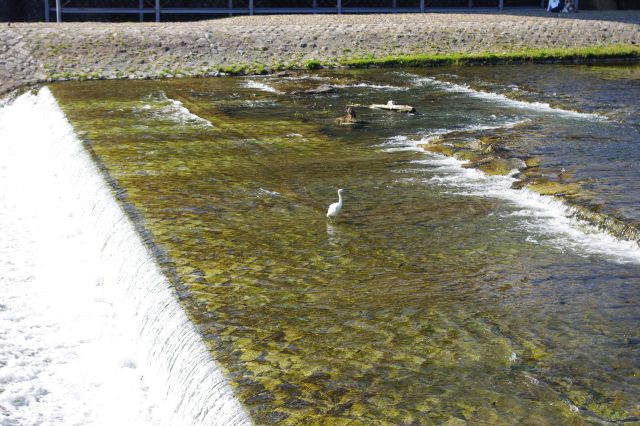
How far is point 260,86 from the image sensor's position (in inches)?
737

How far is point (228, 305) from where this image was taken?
6582 mm

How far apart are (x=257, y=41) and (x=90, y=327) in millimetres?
15103

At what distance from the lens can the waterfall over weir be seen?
5.96 meters

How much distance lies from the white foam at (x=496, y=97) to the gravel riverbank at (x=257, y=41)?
2.93 m

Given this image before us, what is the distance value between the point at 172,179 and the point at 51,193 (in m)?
2.35

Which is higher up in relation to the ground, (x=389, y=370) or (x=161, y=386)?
(x=389, y=370)

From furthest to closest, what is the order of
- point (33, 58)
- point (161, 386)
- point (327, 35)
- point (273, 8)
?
1. point (273, 8)
2. point (327, 35)
3. point (33, 58)
4. point (161, 386)

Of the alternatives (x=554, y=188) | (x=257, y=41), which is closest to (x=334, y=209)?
(x=554, y=188)

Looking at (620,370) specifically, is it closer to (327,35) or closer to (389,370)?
(389,370)

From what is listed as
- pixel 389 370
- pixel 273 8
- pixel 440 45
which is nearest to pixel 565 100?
pixel 440 45

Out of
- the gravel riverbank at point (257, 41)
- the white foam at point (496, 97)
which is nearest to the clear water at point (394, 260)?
the white foam at point (496, 97)

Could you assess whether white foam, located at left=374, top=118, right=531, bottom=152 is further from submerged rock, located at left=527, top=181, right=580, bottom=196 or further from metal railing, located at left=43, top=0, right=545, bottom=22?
metal railing, located at left=43, top=0, right=545, bottom=22

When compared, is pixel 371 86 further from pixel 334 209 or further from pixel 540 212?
pixel 334 209

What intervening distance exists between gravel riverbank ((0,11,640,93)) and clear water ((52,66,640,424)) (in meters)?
6.08
